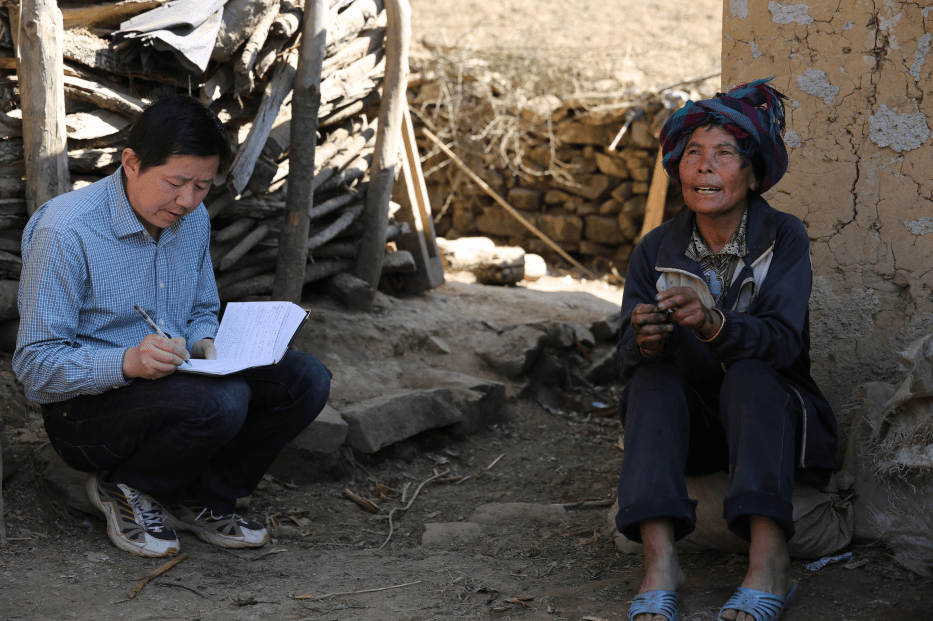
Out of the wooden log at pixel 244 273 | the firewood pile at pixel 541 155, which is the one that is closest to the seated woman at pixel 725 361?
the wooden log at pixel 244 273

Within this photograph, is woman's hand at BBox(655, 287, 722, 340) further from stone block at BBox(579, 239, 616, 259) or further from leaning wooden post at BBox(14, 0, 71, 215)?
stone block at BBox(579, 239, 616, 259)

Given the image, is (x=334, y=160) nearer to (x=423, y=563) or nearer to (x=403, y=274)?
(x=403, y=274)

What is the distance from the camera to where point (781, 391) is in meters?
2.14

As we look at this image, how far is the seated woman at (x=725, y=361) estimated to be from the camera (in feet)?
6.63

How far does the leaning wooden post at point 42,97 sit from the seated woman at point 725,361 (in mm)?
2337

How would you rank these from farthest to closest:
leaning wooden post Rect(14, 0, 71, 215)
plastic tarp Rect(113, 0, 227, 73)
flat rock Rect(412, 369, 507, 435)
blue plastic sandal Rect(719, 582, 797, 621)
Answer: flat rock Rect(412, 369, 507, 435) < plastic tarp Rect(113, 0, 227, 73) < leaning wooden post Rect(14, 0, 71, 215) < blue plastic sandal Rect(719, 582, 797, 621)

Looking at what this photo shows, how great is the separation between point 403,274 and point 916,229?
3674mm

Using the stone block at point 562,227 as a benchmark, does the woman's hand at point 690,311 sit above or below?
above

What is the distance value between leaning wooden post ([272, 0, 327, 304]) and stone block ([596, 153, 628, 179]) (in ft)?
15.2

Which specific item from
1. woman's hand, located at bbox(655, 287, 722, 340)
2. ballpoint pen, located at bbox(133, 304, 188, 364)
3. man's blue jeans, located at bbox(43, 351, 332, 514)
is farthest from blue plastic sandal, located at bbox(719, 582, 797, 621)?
ballpoint pen, located at bbox(133, 304, 188, 364)

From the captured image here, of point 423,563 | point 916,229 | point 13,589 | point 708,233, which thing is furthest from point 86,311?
point 916,229

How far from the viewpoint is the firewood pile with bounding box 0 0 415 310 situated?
10.7 feet

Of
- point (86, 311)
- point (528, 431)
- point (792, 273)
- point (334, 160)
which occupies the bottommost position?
point (528, 431)

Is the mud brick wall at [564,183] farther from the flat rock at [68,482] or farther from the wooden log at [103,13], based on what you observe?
the flat rock at [68,482]
